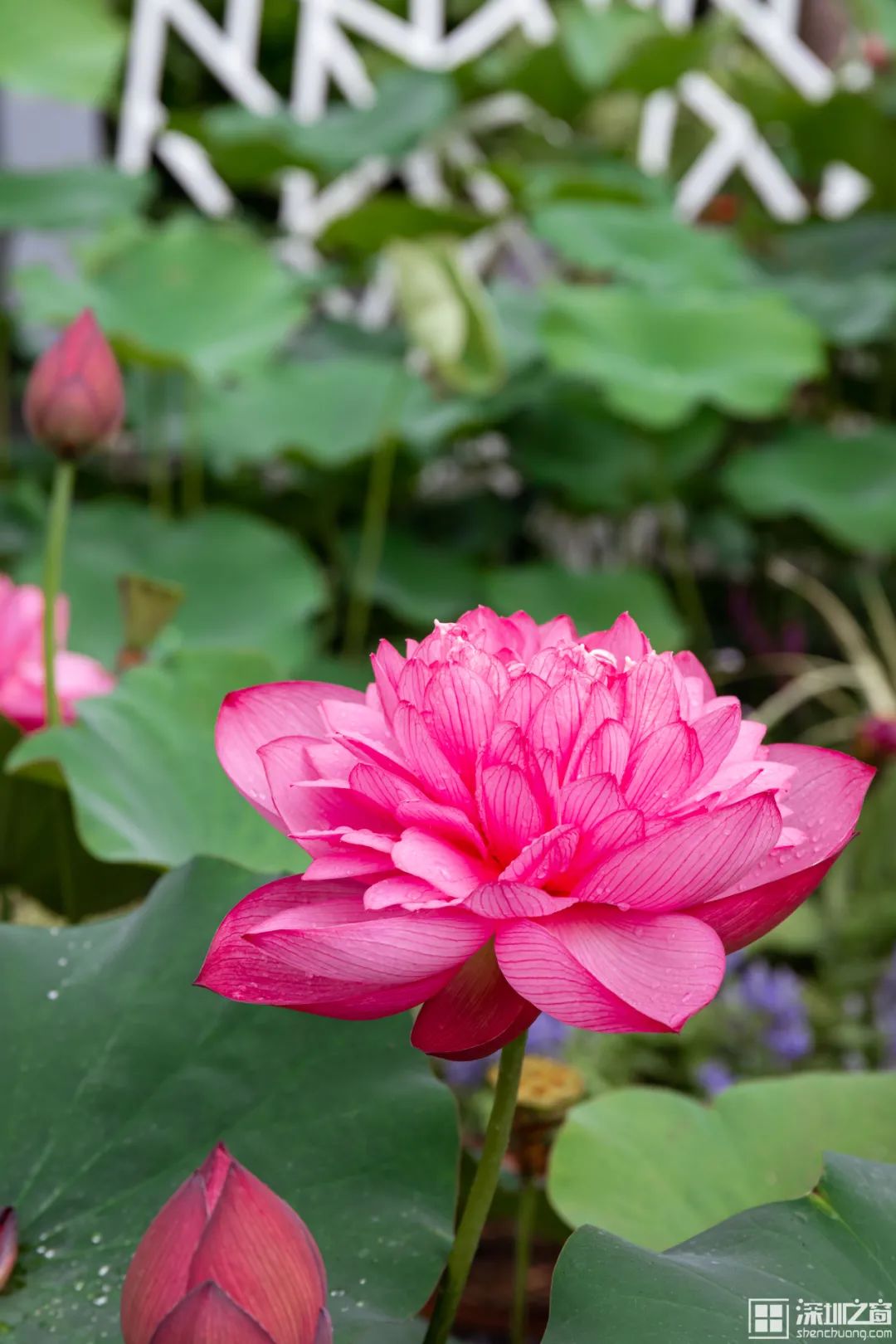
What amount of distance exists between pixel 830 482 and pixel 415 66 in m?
1.29

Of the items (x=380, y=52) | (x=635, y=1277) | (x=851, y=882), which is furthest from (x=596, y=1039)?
(x=380, y=52)

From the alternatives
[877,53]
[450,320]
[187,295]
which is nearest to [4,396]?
[187,295]

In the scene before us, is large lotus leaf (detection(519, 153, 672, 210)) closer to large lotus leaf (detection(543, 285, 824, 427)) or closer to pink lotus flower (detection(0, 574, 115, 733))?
large lotus leaf (detection(543, 285, 824, 427))

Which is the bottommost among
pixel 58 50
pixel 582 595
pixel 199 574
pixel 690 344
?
pixel 582 595

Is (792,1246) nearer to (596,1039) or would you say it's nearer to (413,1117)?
(413,1117)

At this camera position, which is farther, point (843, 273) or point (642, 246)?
point (843, 273)

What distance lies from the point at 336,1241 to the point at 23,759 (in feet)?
0.89

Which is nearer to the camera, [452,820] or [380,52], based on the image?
[452,820]

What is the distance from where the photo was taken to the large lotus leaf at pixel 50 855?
1.99 ft

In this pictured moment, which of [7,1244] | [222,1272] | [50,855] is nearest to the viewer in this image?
[222,1272]

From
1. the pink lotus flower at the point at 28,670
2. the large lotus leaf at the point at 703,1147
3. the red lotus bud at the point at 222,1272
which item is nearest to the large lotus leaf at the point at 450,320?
the pink lotus flower at the point at 28,670

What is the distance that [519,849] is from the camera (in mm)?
313

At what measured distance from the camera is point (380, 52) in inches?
113

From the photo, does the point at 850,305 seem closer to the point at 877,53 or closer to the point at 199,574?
the point at 877,53
